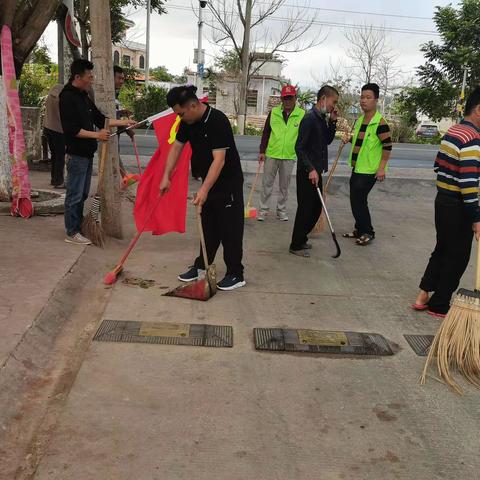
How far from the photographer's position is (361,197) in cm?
677

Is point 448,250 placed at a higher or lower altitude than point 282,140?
lower

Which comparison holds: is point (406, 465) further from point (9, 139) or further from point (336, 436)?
point (9, 139)

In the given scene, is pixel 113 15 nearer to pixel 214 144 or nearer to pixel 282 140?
pixel 282 140

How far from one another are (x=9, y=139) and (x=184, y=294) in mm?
3351

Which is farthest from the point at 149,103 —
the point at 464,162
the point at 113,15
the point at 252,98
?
the point at 252,98

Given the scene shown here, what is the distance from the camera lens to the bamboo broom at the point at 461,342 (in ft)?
11.6

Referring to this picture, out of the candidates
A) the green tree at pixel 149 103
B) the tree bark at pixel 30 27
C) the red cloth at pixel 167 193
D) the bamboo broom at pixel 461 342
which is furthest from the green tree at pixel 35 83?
the bamboo broom at pixel 461 342

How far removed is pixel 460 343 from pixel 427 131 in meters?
32.9

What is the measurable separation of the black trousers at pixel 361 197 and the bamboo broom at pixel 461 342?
126 inches

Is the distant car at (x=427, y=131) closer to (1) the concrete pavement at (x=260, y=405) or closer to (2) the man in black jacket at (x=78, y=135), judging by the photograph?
(2) the man in black jacket at (x=78, y=135)

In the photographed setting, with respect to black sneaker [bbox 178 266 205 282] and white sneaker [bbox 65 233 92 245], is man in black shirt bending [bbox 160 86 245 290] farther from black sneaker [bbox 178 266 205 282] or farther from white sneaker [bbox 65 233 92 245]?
white sneaker [bbox 65 233 92 245]

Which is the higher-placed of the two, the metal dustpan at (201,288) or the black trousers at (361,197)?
the black trousers at (361,197)

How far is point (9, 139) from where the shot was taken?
6.53m

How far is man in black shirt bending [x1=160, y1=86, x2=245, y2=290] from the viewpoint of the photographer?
4.49m
